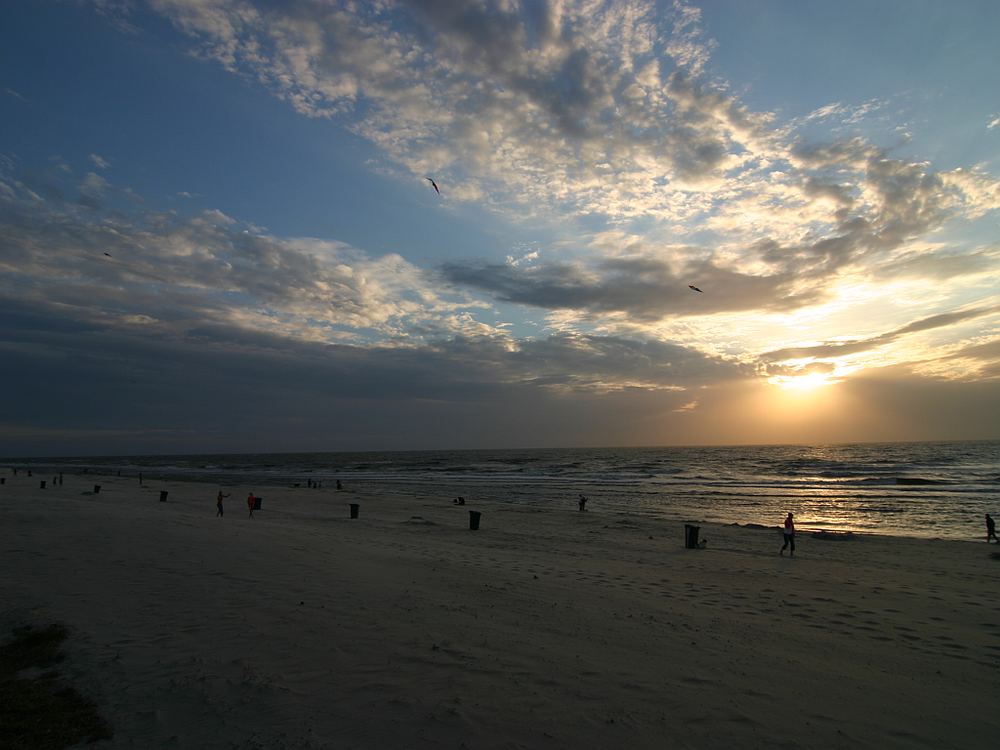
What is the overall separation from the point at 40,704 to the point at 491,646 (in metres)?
4.92

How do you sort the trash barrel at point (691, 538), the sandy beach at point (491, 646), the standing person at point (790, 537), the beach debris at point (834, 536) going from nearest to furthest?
1. the sandy beach at point (491, 646)
2. the standing person at point (790, 537)
3. the trash barrel at point (691, 538)
4. the beach debris at point (834, 536)

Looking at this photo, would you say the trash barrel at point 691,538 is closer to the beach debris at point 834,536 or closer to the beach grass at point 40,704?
the beach debris at point 834,536

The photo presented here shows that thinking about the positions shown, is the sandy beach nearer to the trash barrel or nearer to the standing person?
the standing person

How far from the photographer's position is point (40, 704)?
17.3ft

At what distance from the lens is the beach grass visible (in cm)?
474

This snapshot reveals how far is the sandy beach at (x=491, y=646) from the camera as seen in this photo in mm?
5395

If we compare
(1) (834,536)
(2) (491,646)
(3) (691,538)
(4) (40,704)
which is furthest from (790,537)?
(4) (40,704)

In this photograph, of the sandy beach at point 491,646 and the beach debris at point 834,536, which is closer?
the sandy beach at point 491,646

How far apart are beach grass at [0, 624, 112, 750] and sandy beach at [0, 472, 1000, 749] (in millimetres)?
179

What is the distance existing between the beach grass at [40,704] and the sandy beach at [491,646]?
179mm

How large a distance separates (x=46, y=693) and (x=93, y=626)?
6.69 ft

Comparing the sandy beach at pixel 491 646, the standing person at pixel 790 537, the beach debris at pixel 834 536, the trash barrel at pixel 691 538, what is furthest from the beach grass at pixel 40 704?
the beach debris at pixel 834 536

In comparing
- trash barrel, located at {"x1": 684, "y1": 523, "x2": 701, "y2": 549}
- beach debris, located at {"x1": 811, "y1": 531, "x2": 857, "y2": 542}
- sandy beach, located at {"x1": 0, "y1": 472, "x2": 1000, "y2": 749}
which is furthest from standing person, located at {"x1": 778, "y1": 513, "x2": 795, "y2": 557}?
beach debris, located at {"x1": 811, "y1": 531, "x2": 857, "y2": 542}

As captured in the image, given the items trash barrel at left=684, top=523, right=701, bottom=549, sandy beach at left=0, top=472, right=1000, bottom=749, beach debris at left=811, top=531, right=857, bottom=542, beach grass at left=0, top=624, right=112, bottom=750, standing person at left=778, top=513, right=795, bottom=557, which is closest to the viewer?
beach grass at left=0, top=624, right=112, bottom=750
